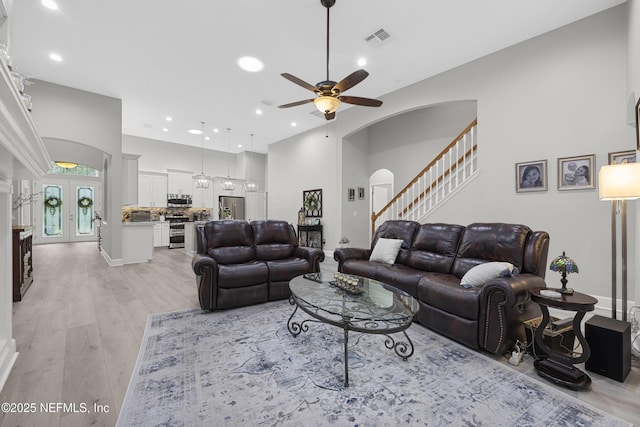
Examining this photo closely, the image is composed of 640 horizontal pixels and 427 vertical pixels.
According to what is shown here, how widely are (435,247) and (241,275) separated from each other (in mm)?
2377

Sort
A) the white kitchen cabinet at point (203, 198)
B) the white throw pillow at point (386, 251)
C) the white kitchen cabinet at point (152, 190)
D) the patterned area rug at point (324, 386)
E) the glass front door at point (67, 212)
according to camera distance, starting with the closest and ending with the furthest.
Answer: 1. the patterned area rug at point (324, 386)
2. the white throw pillow at point (386, 251)
3. the white kitchen cabinet at point (152, 190)
4. the glass front door at point (67, 212)
5. the white kitchen cabinet at point (203, 198)

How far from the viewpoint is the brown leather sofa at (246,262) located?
3.12 meters

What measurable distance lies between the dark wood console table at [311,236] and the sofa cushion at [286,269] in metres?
3.40

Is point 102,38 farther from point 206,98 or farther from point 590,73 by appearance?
point 590,73

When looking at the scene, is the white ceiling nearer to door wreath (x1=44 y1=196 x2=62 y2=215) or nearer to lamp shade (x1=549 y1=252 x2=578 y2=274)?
lamp shade (x1=549 y1=252 x2=578 y2=274)

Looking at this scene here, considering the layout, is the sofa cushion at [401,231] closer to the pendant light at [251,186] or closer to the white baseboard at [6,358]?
the white baseboard at [6,358]

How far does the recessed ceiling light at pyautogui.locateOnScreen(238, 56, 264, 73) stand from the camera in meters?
4.37

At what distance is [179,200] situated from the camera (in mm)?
9258

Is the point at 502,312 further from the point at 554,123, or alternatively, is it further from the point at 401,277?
the point at 554,123

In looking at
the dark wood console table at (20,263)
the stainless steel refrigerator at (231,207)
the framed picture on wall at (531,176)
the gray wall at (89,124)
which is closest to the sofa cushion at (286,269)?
the dark wood console table at (20,263)

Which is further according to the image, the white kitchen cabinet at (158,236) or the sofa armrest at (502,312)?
the white kitchen cabinet at (158,236)

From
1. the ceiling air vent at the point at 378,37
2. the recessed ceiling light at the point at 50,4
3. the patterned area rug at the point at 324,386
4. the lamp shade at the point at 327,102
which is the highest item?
the recessed ceiling light at the point at 50,4

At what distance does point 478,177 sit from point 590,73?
170cm

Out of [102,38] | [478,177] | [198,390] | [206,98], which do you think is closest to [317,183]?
[206,98]
